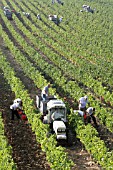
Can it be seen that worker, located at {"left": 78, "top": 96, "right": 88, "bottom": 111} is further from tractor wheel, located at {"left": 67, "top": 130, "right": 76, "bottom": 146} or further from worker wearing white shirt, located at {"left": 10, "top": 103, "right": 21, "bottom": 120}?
worker wearing white shirt, located at {"left": 10, "top": 103, "right": 21, "bottom": 120}

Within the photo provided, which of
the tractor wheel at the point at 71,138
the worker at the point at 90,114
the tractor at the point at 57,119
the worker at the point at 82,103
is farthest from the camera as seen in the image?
the worker at the point at 82,103

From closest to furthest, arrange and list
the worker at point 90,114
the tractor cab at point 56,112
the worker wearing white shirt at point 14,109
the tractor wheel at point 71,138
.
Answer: the tractor wheel at point 71,138 < the tractor cab at point 56,112 < the worker at point 90,114 < the worker wearing white shirt at point 14,109

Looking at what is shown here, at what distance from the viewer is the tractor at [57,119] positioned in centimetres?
1869

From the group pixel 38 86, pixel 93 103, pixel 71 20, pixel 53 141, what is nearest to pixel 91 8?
pixel 71 20

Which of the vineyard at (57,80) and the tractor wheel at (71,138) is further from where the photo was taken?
the tractor wheel at (71,138)

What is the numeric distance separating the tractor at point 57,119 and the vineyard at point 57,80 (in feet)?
1.29

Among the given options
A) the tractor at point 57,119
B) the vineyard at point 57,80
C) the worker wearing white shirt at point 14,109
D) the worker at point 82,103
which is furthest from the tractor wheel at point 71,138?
the worker wearing white shirt at point 14,109

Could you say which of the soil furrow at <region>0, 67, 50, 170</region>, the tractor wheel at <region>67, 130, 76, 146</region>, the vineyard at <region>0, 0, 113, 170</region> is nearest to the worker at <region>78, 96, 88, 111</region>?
the vineyard at <region>0, 0, 113, 170</region>

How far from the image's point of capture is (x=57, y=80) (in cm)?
2794

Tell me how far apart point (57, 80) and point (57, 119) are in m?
8.38

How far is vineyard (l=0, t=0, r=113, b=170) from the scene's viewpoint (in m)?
17.3

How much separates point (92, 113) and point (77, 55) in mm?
16857

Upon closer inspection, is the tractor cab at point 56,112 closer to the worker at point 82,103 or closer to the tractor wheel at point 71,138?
the tractor wheel at point 71,138

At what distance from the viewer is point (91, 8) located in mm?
66688
